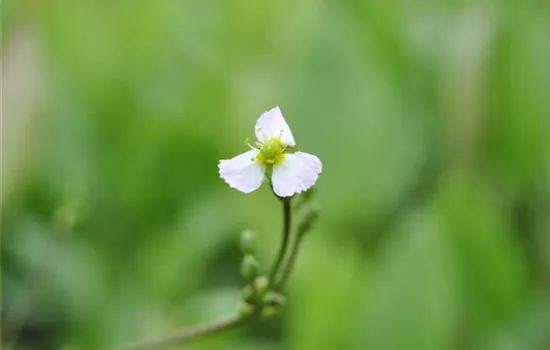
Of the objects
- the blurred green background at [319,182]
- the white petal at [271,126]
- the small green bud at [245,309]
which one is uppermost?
the blurred green background at [319,182]

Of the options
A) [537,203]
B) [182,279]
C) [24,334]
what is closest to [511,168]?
[537,203]

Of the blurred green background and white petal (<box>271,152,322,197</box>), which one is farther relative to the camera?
the blurred green background

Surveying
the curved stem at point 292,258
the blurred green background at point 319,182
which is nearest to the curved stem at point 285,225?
the curved stem at point 292,258

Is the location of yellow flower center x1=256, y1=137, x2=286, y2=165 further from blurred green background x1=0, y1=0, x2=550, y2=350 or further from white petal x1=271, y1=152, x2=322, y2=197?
blurred green background x1=0, y1=0, x2=550, y2=350

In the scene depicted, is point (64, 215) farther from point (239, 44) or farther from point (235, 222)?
point (239, 44)

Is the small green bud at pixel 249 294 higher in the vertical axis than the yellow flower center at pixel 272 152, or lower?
lower

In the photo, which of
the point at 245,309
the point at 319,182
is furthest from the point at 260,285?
the point at 319,182

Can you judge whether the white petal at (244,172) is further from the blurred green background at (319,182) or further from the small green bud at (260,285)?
the blurred green background at (319,182)

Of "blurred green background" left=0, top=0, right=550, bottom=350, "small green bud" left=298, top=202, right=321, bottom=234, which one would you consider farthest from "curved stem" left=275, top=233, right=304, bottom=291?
"blurred green background" left=0, top=0, right=550, bottom=350
